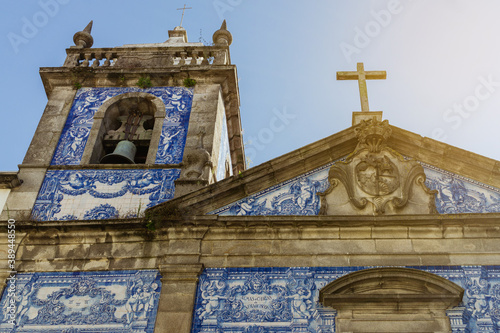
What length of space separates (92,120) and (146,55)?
2187 millimetres

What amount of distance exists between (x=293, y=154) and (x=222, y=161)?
10.4 ft

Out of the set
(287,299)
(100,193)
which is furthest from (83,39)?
(287,299)

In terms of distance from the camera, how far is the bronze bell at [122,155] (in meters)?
11.0

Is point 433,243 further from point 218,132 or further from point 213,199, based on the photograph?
point 218,132

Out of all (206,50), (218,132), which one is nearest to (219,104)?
(218,132)

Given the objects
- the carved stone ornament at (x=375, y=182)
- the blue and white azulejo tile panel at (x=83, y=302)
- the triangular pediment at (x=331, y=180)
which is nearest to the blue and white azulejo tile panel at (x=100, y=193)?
the triangular pediment at (x=331, y=180)

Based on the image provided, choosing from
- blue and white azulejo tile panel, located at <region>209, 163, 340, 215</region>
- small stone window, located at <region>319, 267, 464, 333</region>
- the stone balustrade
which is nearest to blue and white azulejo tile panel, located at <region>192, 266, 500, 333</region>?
small stone window, located at <region>319, 267, 464, 333</region>

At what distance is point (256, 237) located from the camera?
898 centimetres

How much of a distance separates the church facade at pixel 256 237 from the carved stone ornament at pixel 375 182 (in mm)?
21

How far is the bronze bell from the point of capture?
11047 millimetres

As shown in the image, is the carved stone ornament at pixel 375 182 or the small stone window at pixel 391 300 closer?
the small stone window at pixel 391 300

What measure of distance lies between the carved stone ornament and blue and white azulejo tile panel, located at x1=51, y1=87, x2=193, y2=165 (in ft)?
9.19

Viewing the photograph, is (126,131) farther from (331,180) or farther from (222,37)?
(331,180)

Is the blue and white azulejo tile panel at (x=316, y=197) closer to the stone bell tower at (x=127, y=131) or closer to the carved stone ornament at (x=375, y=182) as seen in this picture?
the carved stone ornament at (x=375, y=182)
